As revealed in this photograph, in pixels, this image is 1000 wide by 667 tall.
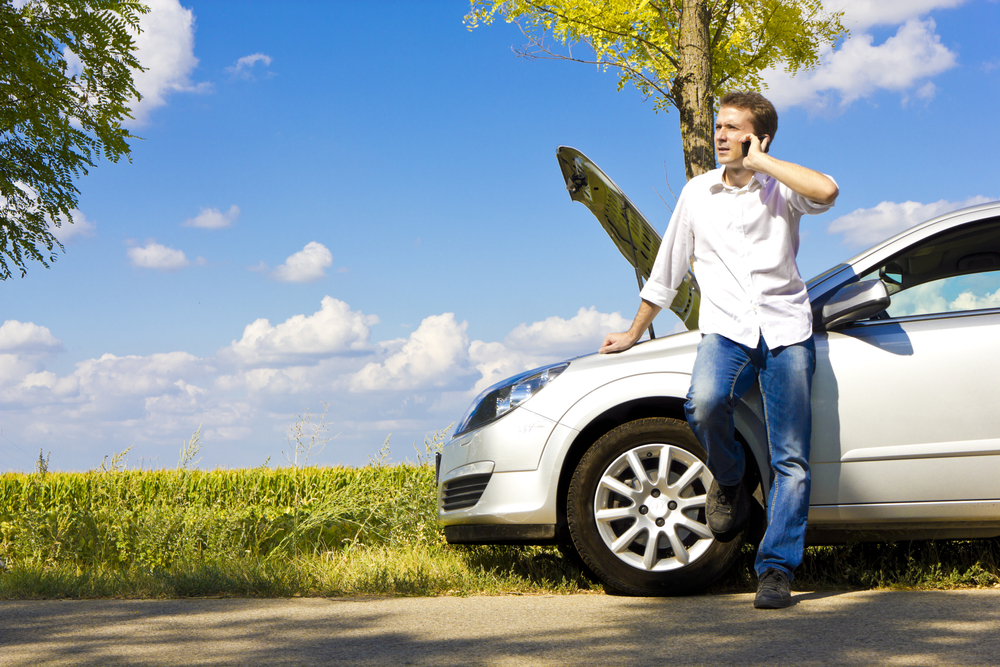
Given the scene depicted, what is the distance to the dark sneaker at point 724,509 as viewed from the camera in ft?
12.3

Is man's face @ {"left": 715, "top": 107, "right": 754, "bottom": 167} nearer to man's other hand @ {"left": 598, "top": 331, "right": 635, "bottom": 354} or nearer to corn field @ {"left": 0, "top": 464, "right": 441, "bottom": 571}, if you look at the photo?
man's other hand @ {"left": 598, "top": 331, "right": 635, "bottom": 354}

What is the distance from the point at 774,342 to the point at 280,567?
Result: 2944mm

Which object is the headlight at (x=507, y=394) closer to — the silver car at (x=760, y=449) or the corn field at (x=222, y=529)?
the silver car at (x=760, y=449)

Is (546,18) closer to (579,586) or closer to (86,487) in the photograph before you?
(86,487)

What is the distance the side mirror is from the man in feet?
0.67

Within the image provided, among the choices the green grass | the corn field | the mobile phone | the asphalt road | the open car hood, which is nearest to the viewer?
the asphalt road

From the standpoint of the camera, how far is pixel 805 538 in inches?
152

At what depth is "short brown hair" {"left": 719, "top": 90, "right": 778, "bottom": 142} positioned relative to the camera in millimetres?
3682

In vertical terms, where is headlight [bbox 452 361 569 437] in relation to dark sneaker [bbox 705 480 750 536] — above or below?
above

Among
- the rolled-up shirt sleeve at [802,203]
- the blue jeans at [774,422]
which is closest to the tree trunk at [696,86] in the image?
the rolled-up shirt sleeve at [802,203]

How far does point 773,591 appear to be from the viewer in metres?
3.55

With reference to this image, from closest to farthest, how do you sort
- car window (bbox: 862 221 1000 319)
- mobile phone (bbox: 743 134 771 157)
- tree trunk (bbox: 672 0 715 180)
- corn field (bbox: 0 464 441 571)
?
mobile phone (bbox: 743 134 771 157)
car window (bbox: 862 221 1000 319)
corn field (bbox: 0 464 441 571)
tree trunk (bbox: 672 0 715 180)

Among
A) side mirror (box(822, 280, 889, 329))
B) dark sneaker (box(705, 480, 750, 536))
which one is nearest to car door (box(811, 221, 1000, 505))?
side mirror (box(822, 280, 889, 329))

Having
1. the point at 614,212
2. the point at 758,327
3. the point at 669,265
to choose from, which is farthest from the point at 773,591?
the point at 614,212
